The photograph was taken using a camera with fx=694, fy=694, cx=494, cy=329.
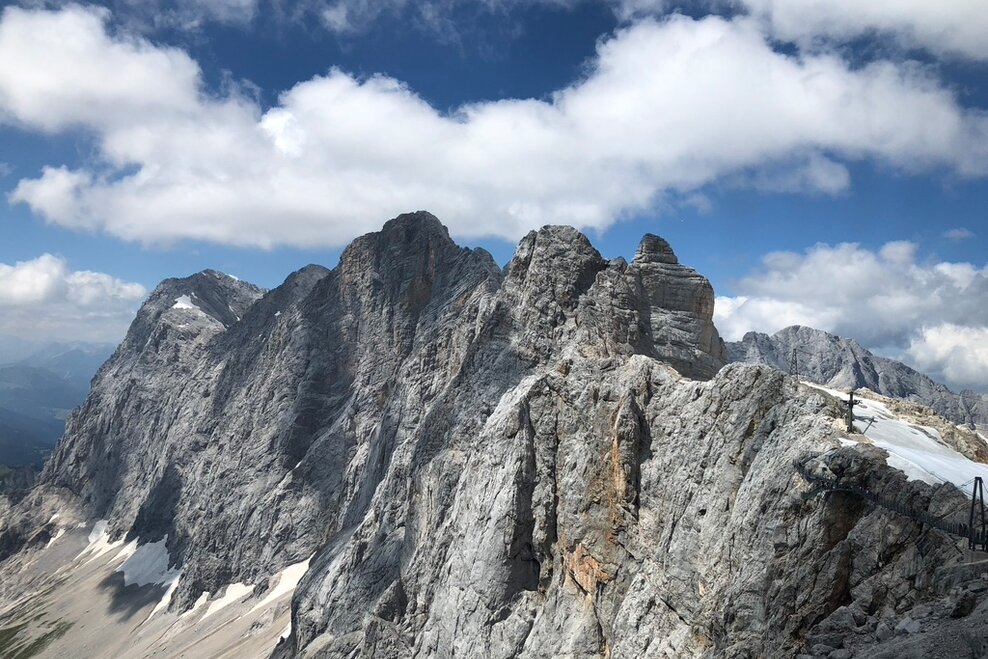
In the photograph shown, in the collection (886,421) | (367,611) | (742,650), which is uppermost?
(886,421)

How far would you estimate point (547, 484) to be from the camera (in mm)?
49688

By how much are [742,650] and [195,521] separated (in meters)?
151

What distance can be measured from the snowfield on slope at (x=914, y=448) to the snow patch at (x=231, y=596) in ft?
391

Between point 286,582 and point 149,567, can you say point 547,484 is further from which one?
point 149,567

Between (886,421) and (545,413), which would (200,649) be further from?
(886,421)

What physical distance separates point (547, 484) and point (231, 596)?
334ft

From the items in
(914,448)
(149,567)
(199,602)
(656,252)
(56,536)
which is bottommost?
(199,602)

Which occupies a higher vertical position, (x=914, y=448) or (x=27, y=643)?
(x=914, y=448)

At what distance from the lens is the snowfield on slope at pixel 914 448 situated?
2384 cm

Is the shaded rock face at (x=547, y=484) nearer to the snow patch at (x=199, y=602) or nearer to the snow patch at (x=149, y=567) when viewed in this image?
the snow patch at (x=199, y=602)

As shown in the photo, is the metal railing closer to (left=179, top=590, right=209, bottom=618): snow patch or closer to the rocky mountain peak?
the rocky mountain peak

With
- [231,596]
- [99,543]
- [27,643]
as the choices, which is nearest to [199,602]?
[231,596]

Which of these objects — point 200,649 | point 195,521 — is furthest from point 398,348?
point 195,521

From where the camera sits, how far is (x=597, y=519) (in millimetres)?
43625
